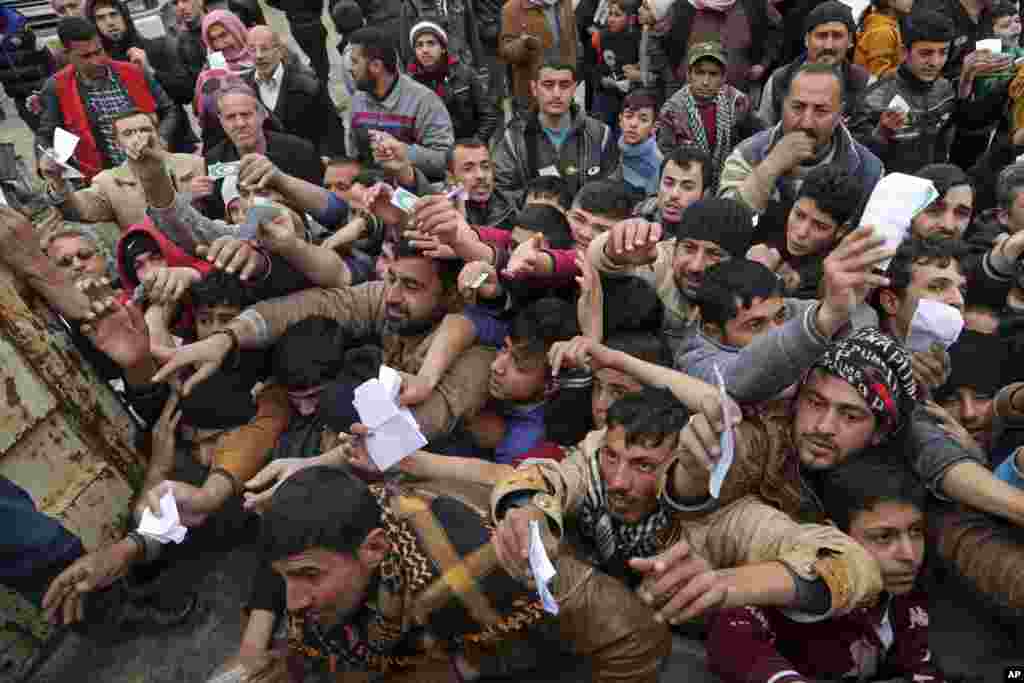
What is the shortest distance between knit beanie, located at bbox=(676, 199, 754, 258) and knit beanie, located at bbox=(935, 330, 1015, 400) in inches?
36.1

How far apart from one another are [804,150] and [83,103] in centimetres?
503

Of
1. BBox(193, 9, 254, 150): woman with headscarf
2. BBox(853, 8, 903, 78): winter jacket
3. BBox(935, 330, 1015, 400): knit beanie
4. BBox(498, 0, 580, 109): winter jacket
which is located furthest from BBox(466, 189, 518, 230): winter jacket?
BBox(853, 8, 903, 78): winter jacket

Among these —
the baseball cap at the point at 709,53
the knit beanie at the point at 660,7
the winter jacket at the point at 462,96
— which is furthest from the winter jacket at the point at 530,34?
the baseball cap at the point at 709,53

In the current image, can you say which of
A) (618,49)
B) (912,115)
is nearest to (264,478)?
(912,115)

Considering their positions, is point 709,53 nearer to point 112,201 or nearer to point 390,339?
point 390,339

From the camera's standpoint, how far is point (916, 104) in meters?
4.61

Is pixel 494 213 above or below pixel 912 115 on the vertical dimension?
below

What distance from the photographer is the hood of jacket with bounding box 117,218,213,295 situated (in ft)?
11.6

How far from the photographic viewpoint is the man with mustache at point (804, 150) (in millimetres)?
3662

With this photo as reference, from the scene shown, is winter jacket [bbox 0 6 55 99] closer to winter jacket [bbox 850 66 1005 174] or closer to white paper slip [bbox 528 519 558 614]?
winter jacket [bbox 850 66 1005 174]

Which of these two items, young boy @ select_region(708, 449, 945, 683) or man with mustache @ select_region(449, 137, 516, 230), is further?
man with mustache @ select_region(449, 137, 516, 230)

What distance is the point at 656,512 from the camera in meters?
2.24

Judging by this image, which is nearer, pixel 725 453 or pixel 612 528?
pixel 725 453

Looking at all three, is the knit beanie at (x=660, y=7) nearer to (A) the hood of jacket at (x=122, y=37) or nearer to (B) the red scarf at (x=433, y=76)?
(B) the red scarf at (x=433, y=76)
